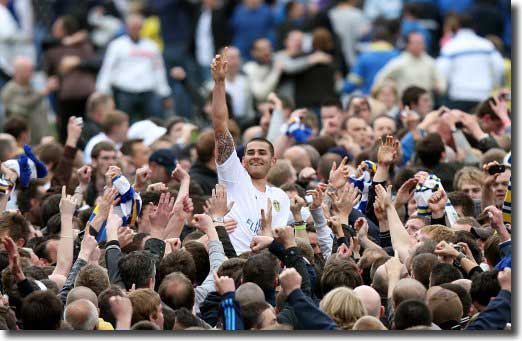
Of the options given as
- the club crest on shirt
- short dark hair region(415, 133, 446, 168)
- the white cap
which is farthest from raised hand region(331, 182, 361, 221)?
the white cap

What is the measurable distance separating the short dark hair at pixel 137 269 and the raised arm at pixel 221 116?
1642 mm

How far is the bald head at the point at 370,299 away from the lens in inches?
382

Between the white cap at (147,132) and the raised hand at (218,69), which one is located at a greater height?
the raised hand at (218,69)

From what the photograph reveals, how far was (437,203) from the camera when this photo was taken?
40.2 feet

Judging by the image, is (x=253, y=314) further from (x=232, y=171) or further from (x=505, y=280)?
(x=232, y=171)

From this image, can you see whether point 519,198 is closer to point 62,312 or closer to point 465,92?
point 62,312

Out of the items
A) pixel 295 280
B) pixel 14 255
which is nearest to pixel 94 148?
pixel 14 255

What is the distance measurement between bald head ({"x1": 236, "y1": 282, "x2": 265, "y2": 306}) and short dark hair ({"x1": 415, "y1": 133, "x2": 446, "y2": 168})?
17.5 feet

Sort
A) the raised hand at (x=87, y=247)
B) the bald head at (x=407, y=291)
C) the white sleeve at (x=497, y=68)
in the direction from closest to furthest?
the bald head at (x=407, y=291) → the raised hand at (x=87, y=247) → the white sleeve at (x=497, y=68)

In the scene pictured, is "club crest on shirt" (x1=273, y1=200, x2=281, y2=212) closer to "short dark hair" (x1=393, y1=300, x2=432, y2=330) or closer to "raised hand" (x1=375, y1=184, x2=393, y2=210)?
"raised hand" (x1=375, y1=184, x2=393, y2=210)

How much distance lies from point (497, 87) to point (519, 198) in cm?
1077

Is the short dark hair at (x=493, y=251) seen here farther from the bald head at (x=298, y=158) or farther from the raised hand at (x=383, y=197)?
the bald head at (x=298, y=158)

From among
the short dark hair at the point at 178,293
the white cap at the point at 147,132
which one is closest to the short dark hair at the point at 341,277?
the short dark hair at the point at 178,293

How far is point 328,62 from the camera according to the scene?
22.5 metres
